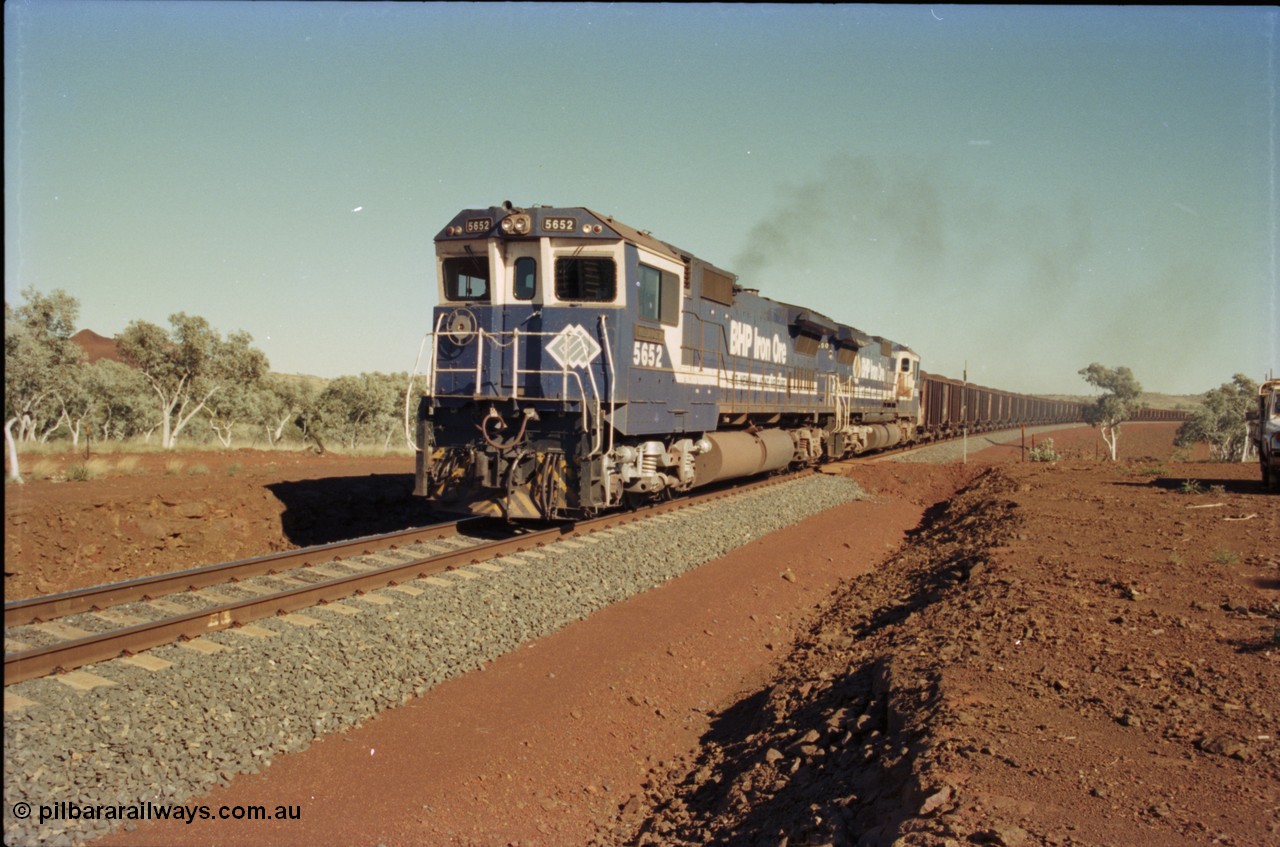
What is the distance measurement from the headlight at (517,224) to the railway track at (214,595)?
415cm

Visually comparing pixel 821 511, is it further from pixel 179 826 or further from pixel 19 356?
pixel 19 356

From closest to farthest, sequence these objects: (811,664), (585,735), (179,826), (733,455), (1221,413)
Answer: (179,826)
(585,735)
(811,664)
(733,455)
(1221,413)

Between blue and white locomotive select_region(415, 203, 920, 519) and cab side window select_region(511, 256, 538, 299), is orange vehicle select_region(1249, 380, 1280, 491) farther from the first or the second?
cab side window select_region(511, 256, 538, 299)

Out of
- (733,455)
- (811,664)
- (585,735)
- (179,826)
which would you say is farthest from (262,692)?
(733,455)

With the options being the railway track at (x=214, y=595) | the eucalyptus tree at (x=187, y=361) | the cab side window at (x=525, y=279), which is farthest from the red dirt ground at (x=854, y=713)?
the eucalyptus tree at (x=187, y=361)

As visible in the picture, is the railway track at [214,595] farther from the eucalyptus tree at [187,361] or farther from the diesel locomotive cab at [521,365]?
the eucalyptus tree at [187,361]

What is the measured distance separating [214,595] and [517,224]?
6.00 m

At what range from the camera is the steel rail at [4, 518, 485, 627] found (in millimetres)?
7062

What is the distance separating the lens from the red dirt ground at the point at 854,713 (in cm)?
401

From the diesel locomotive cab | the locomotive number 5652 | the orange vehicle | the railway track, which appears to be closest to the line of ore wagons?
the orange vehicle

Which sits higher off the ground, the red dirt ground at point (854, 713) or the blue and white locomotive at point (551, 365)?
the blue and white locomotive at point (551, 365)

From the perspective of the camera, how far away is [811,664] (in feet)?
24.2

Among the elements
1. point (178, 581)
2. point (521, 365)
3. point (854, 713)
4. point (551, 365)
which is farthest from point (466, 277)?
point (854, 713)

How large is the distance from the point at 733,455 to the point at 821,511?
2.53 meters
